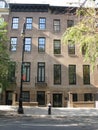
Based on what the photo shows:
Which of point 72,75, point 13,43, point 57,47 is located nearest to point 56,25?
point 57,47

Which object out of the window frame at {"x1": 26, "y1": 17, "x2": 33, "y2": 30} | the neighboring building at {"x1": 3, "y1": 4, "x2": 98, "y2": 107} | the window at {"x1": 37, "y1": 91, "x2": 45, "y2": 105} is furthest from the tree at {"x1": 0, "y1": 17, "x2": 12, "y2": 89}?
the window frame at {"x1": 26, "y1": 17, "x2": 33, "y2": 30}

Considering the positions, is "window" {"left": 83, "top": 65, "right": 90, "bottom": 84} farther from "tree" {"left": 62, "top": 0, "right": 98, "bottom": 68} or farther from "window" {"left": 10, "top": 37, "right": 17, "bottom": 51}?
"tree" {"left": 62, "top": 0, "right": 98, "bottom": 68}

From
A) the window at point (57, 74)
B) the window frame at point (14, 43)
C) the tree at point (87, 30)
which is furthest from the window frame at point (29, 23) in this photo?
the tree at point (87, 30)

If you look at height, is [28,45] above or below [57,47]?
above

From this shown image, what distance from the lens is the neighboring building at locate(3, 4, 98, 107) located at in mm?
35250

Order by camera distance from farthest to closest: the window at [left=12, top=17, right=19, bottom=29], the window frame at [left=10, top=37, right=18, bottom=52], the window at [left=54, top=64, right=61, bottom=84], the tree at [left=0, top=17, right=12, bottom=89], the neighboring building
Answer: the window at [left=12, top=17, right=19, bottom=29] → the window frame at [left=10, top=37, right=18, bottom=52] → the window at [left=54, top=64, right=61, bottom=84] → the neighboring building → the tree at [left=0, top=17, right=12, bottom=89]

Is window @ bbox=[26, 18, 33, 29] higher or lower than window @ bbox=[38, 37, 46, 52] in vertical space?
higher

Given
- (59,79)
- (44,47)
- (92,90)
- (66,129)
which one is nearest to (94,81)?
(92,90)

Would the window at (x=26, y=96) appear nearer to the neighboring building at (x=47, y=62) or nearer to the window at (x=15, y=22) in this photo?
the neighboring building at (x=47, y=62)

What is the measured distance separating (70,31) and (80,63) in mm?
24415

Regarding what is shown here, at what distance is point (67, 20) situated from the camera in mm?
38031

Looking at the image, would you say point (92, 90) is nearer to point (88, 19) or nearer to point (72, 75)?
point (72, 75)

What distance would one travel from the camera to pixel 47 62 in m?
36.2

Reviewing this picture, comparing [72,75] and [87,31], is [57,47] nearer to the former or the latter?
[72,75]
